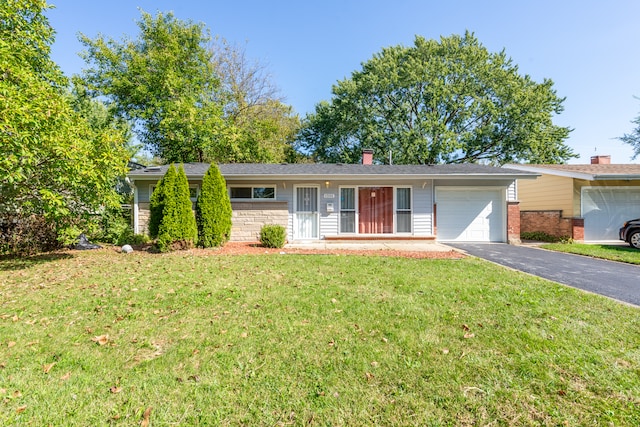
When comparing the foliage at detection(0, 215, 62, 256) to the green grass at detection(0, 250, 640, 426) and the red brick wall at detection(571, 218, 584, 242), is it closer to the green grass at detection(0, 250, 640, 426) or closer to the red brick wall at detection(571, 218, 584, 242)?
the green grass at detection(0, 250, 640, 426)

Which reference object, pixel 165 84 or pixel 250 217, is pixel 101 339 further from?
pixel 165 84

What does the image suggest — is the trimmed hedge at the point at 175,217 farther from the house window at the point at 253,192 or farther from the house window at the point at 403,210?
the house window at the point at 403,210

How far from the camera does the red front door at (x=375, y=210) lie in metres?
11.1

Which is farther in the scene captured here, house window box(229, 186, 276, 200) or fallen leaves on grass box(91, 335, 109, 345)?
house window box(229, 186, 276, 200)

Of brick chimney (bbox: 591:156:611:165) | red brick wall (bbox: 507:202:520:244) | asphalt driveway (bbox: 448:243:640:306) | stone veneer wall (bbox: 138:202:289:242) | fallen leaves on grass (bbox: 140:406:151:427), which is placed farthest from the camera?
brick chimney (bbox: 591:156:611:165)

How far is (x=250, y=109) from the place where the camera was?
1975 cm

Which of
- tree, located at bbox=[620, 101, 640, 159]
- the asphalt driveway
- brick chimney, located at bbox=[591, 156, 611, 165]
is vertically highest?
tree, located at bbox=[620, 101, 640, 159]

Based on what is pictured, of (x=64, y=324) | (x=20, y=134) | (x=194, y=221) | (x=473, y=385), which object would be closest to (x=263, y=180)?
(x=194, y=221)

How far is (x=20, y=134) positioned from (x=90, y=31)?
17068 mm

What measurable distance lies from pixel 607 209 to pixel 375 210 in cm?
937

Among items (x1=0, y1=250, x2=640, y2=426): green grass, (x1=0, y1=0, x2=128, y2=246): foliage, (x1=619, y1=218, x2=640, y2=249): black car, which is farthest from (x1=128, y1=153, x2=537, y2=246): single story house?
(x1=0, y1=250, x2=640, y2=426): green grass

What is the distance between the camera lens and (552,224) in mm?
11867

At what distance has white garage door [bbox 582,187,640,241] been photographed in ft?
36.8

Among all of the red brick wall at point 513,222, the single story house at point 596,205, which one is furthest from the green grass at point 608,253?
the single story house at point 596,205
